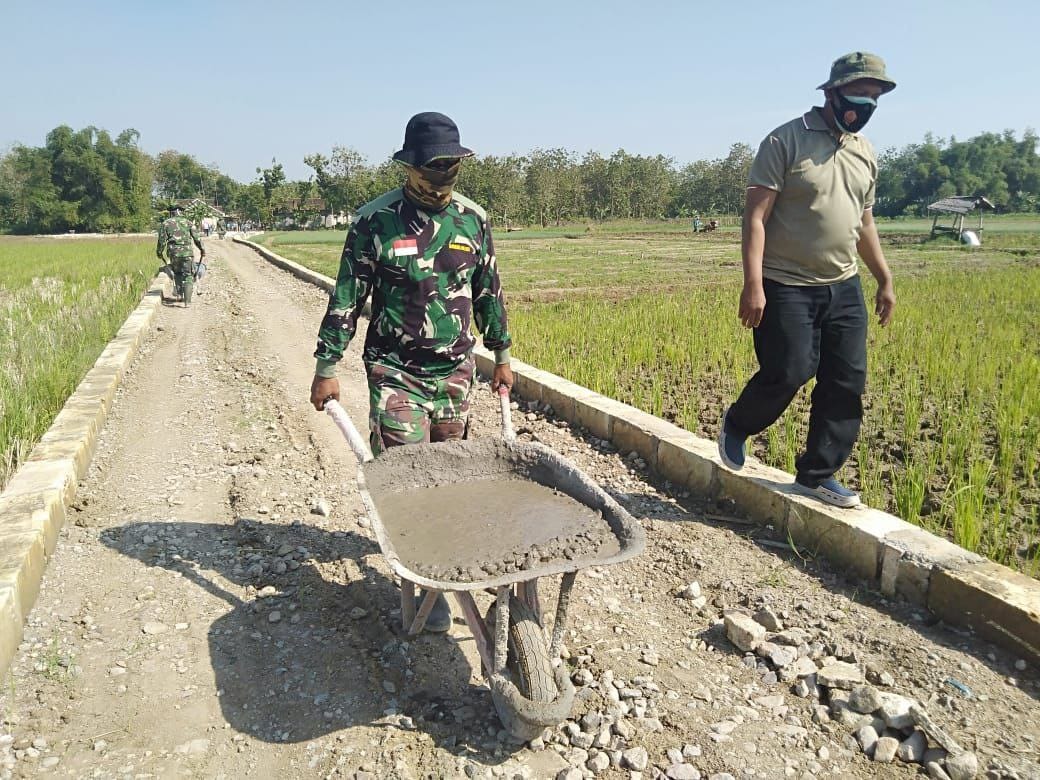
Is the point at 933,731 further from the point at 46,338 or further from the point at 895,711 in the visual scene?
the point at 46,338

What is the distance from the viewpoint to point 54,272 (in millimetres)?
16844

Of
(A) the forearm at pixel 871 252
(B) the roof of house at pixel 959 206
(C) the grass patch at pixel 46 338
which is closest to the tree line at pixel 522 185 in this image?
(B) the roof of house at pixel 959 206

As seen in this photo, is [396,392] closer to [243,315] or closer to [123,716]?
[123,716]

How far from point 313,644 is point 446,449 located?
0.82 metres

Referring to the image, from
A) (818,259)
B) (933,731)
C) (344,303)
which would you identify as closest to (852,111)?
(818,259)

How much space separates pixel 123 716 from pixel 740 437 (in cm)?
252

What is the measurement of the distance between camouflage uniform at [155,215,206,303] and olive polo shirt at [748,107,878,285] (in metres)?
10.00

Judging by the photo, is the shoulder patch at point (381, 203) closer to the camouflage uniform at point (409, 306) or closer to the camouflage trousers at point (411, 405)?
the camouflage uniform at point (409, 306)

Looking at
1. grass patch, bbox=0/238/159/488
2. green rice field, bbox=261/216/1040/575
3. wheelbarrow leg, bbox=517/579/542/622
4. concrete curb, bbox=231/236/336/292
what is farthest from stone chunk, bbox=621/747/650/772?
concrete curb, bbox=231/236/336/292

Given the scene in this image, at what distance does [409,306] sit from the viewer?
2.58m

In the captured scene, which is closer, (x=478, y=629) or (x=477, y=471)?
(x=478, y=629)

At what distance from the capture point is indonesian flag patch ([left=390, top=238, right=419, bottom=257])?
8.25 feet

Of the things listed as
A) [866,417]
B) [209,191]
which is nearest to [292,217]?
[209,191]

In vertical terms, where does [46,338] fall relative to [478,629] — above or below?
above
